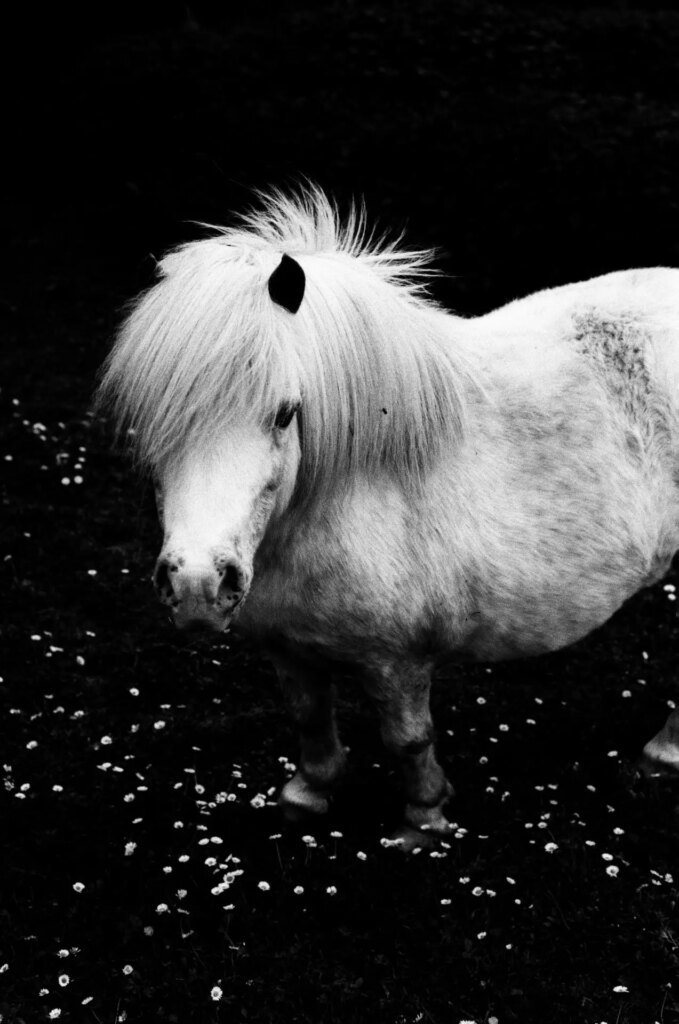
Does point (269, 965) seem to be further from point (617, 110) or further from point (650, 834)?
point (617, 110)

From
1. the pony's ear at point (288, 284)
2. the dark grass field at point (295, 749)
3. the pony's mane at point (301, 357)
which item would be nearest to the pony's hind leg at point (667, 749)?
the dark grass field at point (295, 749)

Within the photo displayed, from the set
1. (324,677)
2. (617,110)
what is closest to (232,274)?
(324,677)

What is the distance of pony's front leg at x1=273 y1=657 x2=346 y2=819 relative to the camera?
4.49m

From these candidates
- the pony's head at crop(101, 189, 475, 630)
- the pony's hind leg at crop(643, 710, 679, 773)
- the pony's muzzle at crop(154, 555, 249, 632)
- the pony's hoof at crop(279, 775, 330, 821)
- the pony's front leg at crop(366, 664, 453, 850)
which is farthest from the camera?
the pony's hind leg at crop(643, 710, 679, 773)

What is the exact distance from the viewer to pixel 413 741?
434 cm

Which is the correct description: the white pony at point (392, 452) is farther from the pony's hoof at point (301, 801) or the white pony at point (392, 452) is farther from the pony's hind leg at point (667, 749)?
the pony's hind leg at point (667, 749)

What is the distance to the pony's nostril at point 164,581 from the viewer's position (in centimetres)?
312

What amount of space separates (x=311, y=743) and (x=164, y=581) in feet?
5.94

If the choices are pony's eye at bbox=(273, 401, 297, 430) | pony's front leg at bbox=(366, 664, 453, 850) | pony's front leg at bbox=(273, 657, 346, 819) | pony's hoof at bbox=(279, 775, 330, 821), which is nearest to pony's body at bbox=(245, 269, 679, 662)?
pony's front leg at bbox=(366, 664, 453, 850)

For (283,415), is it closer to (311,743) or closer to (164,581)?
(164,581)

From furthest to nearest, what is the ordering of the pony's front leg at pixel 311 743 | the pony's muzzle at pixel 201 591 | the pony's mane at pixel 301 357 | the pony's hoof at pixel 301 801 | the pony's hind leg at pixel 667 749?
1. the pony's hind leg at pixel 667 749
2. the pony's hoof at pixel 301 801
3. the pony's front leg at pixel 311 743
4. the pony's mane at pixel 301 357
5. the pony's muzzle at pixel 201 591

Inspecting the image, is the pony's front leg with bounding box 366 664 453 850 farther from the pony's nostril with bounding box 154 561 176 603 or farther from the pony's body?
the pony's nostril with bounding box 154 561 176 603

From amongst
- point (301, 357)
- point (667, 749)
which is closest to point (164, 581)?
point (301, 357)

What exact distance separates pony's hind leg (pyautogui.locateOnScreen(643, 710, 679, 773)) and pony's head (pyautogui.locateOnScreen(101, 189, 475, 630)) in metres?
1.96
